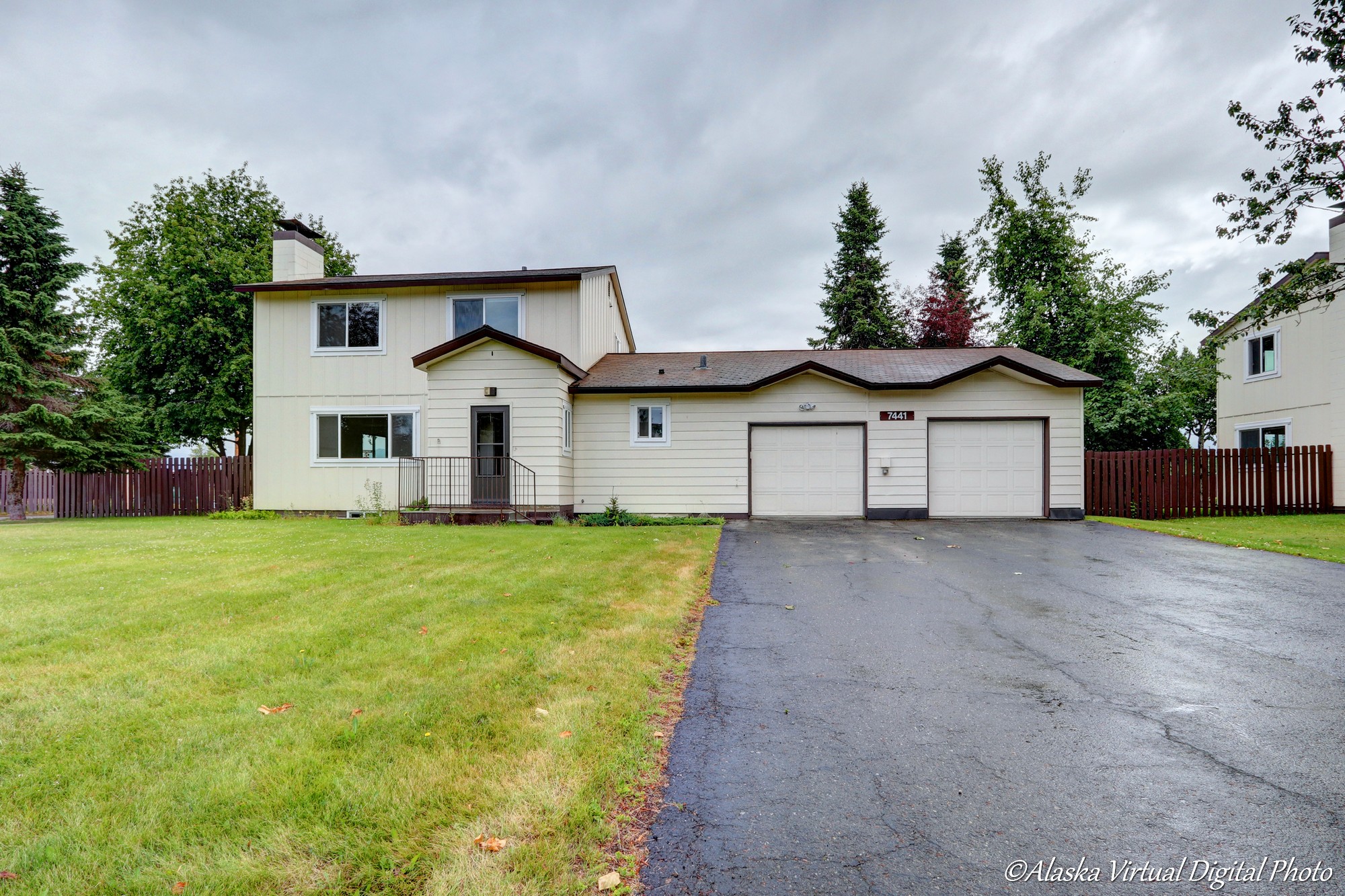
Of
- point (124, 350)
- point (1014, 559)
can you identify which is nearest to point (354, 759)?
point (1014, 559)

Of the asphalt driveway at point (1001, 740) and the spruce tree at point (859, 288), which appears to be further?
the spruce tree at point (859, 288)

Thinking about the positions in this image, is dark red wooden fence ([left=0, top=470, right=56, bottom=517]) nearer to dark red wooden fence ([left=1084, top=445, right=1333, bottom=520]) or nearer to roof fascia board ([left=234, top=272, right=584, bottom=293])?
roof fascia board ([left=234, top=272, right=584, bottom=293])

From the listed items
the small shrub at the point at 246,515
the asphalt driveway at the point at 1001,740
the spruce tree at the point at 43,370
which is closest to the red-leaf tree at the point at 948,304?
the asphalt driveway at the point at 1001,740

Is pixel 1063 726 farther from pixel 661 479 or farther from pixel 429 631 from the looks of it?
pixel 661 479

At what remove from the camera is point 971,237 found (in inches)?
1088

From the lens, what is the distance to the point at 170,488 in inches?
690

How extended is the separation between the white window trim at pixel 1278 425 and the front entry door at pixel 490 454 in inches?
816

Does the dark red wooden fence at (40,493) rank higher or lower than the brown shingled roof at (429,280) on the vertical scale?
lower

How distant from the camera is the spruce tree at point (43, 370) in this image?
15.9 metres

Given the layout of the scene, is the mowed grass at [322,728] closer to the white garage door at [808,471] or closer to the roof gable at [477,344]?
the roof gable at [477,344]

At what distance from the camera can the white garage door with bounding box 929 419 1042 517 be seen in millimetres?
14344

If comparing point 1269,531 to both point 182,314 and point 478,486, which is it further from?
point 182,314

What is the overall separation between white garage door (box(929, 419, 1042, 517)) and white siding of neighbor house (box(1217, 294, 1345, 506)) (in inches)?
279

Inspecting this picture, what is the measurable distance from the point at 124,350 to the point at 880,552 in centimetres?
2863
